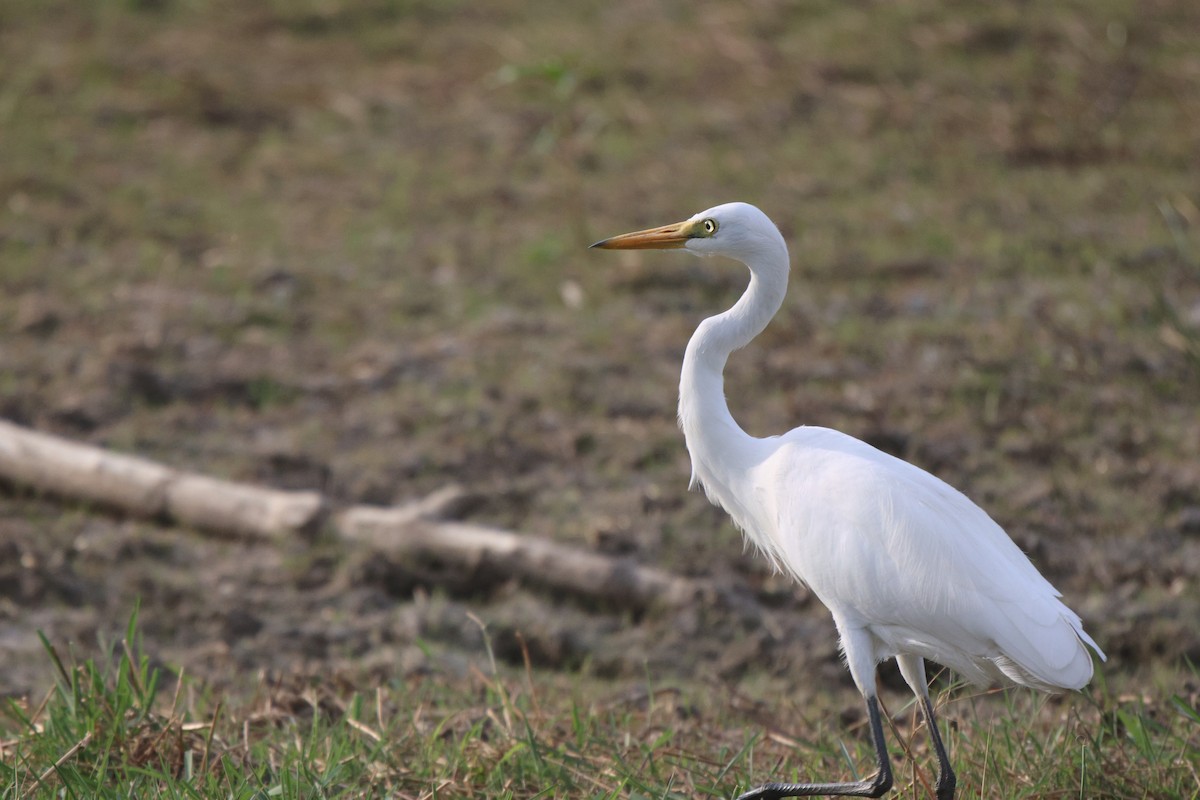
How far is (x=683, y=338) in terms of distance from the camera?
631 cm

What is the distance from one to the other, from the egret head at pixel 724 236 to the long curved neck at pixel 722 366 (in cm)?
2

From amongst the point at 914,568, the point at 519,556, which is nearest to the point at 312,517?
the point at 519,556

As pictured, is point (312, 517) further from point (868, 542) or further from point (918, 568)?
point (918, 568)

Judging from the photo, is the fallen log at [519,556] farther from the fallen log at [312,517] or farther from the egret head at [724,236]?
the egret head at [724,236]

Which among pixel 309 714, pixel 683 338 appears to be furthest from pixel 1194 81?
pixel 309 714

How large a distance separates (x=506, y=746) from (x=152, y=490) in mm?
2225

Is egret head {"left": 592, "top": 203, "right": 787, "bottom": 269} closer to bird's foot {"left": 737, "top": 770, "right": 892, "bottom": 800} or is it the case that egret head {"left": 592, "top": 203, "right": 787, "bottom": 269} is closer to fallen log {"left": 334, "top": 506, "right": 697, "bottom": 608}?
bird's foot {"left": 737, "top": 770, "right": 892, "bottom": 800}

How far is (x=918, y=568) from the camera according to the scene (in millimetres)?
2979

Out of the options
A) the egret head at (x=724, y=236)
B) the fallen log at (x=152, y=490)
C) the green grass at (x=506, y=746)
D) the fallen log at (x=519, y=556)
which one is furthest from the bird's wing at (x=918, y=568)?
the fallen log at (x=152, y=490)

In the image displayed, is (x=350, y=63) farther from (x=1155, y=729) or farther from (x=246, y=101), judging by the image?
(x=1155, y=729)

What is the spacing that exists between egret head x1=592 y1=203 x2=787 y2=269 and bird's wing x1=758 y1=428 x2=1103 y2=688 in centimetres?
50

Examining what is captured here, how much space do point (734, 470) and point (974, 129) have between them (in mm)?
5977

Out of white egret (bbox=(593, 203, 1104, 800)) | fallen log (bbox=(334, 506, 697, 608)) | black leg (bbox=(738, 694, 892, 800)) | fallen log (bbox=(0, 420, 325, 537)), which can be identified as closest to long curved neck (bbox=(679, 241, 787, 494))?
white egret (bbox=(593, 203, 1104, 800))

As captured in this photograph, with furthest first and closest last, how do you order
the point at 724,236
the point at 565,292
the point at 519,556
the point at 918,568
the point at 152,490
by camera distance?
the point at 565,292, the point at 152,490, the point at 519,556, the point at 724,236, the point at 918,568
